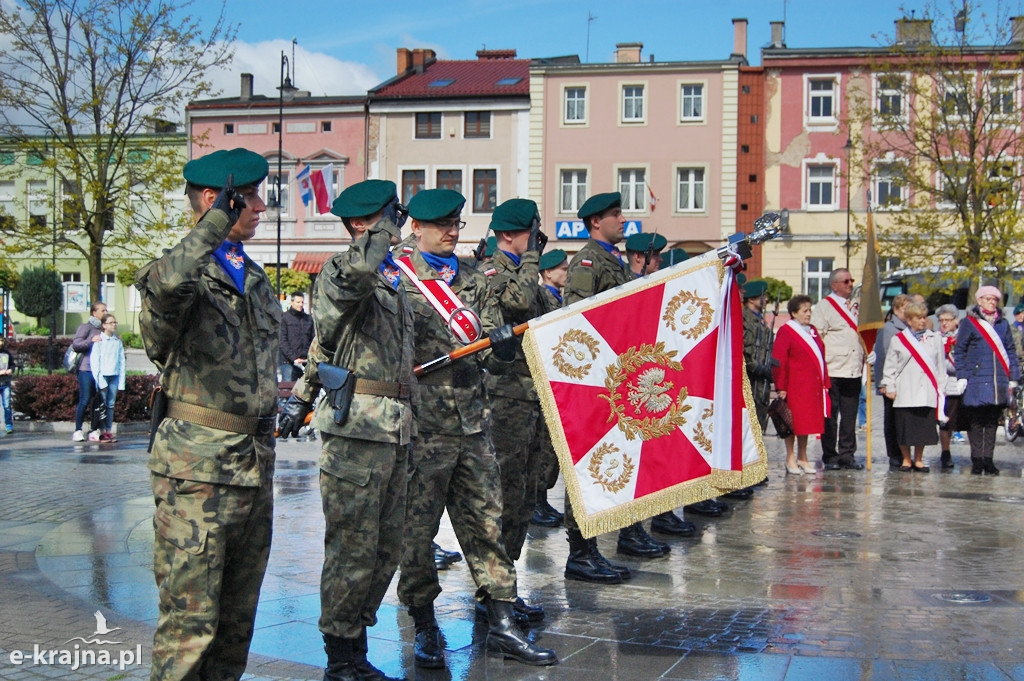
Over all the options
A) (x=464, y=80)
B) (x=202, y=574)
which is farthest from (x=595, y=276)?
(x=464, y=80)

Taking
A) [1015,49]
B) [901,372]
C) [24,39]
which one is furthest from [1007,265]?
[24,39]

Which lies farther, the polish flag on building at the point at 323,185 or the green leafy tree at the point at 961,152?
the polish flag on building at the point at 323,185

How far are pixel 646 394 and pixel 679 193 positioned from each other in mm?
41023

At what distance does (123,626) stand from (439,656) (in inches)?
71.3

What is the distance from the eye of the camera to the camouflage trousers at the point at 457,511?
562cm

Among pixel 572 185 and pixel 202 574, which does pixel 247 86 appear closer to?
pixel 572 185

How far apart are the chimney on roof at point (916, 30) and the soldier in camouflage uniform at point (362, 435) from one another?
29822 millimetres

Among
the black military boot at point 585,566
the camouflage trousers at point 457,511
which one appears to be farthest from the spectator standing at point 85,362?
the camouflage trousers at point 457,511

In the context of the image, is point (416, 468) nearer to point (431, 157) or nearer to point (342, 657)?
point (342, 657)

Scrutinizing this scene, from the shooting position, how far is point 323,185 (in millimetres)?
48844

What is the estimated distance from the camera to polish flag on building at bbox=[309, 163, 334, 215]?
48781 millimetres

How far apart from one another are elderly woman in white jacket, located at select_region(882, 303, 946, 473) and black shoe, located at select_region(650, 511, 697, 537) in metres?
5.47

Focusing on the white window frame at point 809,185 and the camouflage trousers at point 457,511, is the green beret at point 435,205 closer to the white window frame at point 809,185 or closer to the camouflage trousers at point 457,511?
the camouflage trousers at point 457,511

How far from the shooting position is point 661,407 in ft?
21.8
